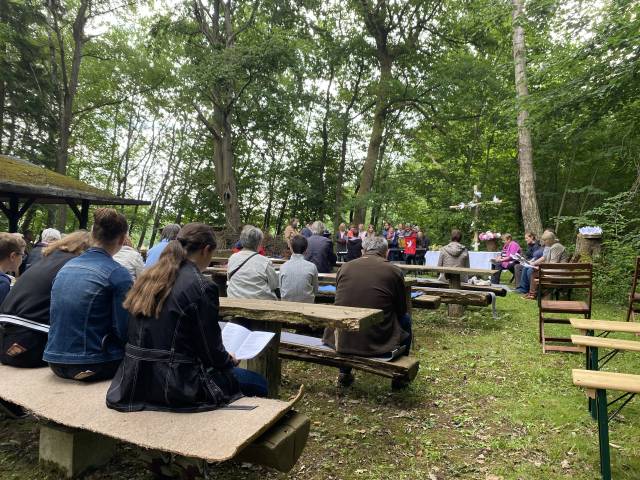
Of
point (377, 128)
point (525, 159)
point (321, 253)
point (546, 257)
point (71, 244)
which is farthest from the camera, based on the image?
point (377, 128)

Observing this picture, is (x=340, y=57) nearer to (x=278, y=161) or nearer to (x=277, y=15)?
(x=277, y=15)

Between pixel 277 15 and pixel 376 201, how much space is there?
26.4ft

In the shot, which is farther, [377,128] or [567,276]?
[377,128]

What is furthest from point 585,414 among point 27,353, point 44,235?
point 44,235

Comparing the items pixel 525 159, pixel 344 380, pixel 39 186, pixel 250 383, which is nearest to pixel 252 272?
pixel 344 380

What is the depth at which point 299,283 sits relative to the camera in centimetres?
464

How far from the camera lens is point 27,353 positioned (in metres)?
2.76

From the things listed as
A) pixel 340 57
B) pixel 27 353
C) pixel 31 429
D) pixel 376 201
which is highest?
pixel 340 57

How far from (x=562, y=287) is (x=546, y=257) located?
3.46 meters

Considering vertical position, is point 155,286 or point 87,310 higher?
point 155,286

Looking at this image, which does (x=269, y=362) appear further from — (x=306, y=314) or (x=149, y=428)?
(x=149, y=428)

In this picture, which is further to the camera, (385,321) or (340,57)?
(340,57)

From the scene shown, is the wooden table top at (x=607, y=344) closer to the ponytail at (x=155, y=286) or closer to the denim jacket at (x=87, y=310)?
the ponytail at (x=155, y=286)

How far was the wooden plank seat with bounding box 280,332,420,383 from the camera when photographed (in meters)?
3.33
